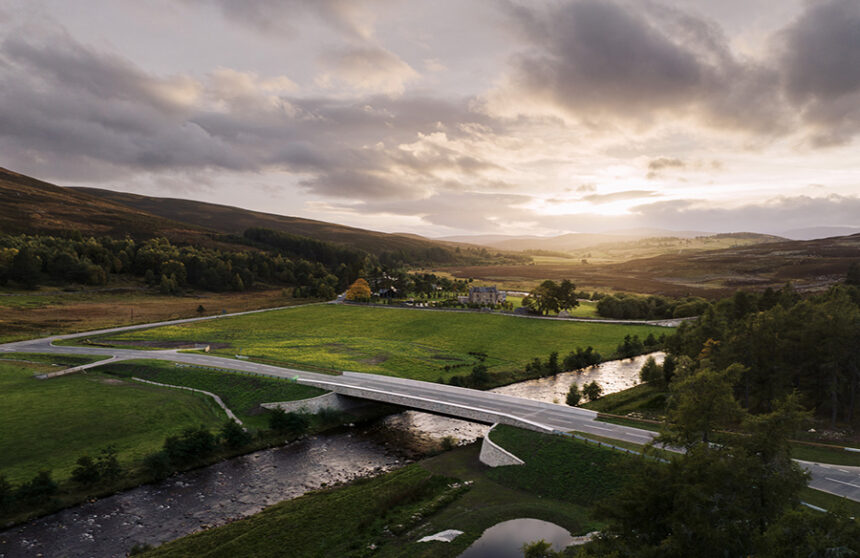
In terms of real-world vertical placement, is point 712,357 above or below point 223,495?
above

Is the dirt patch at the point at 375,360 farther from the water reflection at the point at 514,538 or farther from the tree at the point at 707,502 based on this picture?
the tree at the point at 707,502

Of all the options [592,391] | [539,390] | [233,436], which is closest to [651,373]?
[592,391]

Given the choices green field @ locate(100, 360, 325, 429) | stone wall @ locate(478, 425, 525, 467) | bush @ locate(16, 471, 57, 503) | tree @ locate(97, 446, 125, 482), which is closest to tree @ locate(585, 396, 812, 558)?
stone wall @ locate(478, 425, 525, 467)

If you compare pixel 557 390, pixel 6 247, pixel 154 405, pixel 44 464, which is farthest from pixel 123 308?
pixel 557 390

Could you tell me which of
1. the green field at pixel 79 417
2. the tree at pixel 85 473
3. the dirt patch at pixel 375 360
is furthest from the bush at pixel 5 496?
the dirt patch at pixel 375 360

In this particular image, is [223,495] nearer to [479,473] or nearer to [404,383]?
[479,473]
